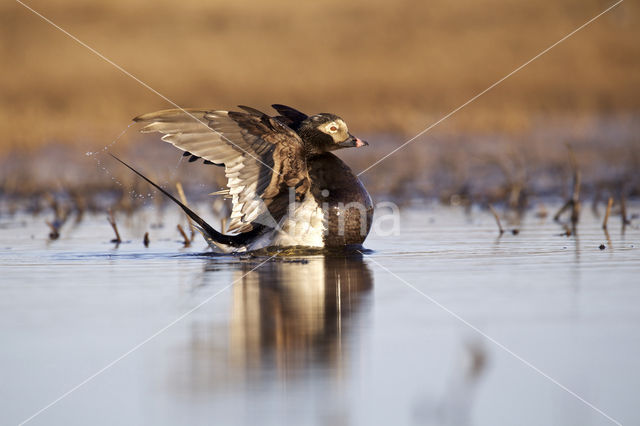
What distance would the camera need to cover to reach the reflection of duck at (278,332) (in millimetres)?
3414

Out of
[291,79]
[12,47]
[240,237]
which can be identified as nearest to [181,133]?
[240,237]

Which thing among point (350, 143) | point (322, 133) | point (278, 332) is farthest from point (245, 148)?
point (278, 332)

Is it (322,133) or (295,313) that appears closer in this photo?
(295,313)

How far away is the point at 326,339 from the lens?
390cm

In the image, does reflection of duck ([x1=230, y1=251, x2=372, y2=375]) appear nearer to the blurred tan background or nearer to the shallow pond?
the shallow pond

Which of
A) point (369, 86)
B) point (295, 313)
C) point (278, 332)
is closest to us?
point (278, 332)

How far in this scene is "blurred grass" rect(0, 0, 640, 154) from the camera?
1658 cm

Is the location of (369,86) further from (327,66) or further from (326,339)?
(326,339)

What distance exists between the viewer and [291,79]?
18234 mm

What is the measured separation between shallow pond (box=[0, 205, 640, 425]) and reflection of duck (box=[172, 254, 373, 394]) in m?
0.01

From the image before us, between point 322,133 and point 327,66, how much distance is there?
11.9m

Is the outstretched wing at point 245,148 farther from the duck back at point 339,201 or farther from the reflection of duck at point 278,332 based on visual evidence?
the reflection of duck at point 278,332

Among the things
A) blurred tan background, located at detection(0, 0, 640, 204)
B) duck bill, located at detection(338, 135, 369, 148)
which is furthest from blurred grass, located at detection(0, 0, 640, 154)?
duck bill, located at detection(338, 135, 369, 148)

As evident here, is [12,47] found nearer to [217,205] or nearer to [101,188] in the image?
[101,188]
